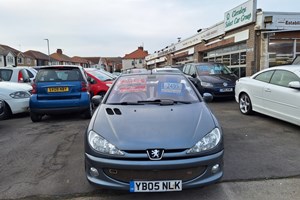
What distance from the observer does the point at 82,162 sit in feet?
13.8

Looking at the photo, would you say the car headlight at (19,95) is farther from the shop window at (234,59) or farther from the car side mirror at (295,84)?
the shop window at (234,59)

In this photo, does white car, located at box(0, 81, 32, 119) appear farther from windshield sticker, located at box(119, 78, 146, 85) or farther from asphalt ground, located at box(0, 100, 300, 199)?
windshield sticker, located at box(119, 78, 146, 85)

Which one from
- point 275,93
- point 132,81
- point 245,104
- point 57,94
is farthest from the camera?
point 245,104

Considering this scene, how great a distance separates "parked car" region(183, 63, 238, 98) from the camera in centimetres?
1028

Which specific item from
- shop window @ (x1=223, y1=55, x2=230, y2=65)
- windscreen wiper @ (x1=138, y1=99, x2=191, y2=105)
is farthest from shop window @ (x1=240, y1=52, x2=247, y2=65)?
windscreen wiper @ (x1=138, y1=99, x2=191, y2=105)

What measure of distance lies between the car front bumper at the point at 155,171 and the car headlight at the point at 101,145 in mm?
86

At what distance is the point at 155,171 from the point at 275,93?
467 cm

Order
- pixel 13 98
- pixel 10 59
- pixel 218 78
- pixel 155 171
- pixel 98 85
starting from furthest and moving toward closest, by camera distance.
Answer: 1. pixel 10 59
2. pixel 218 78
3. pixel 98 85
4. pixel 13 98
5. pixel 155 171

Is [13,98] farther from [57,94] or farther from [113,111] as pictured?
[113,111]

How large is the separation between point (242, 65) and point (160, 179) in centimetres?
1318

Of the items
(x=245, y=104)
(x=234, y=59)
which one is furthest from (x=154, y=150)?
(x=234, y=59)

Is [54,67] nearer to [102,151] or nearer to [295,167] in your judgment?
[102,151]

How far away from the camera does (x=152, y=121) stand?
3195 millimetres

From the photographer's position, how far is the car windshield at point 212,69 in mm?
11430
